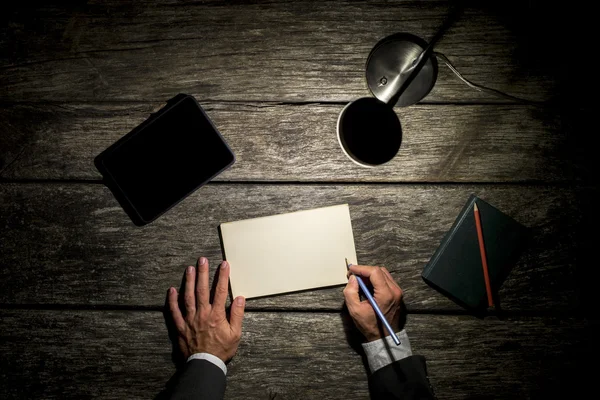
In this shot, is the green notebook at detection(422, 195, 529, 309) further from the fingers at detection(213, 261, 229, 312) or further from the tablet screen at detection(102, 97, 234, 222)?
the tablet screen at detection(102, 97, 234, 222)

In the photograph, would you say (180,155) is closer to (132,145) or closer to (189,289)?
(132,145)

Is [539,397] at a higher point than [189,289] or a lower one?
lower

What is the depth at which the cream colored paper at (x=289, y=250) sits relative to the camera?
984mm

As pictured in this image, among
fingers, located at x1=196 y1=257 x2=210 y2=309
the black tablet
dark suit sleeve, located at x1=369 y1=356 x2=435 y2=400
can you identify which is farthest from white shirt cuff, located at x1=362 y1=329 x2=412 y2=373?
the black tablet

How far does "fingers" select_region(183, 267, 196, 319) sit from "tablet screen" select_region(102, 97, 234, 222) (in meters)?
0.18

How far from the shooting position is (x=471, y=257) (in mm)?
999

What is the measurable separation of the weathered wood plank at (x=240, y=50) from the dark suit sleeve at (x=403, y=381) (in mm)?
719

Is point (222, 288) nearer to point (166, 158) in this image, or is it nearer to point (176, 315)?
point (176, 315)

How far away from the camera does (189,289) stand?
990 mm

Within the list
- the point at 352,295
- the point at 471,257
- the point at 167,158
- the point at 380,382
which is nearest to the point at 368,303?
the point at 352,295

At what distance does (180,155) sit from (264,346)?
559mm

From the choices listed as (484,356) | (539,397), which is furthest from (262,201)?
(539,397)

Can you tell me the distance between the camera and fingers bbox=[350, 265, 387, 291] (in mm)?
952

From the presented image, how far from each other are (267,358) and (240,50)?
849 millimetres
